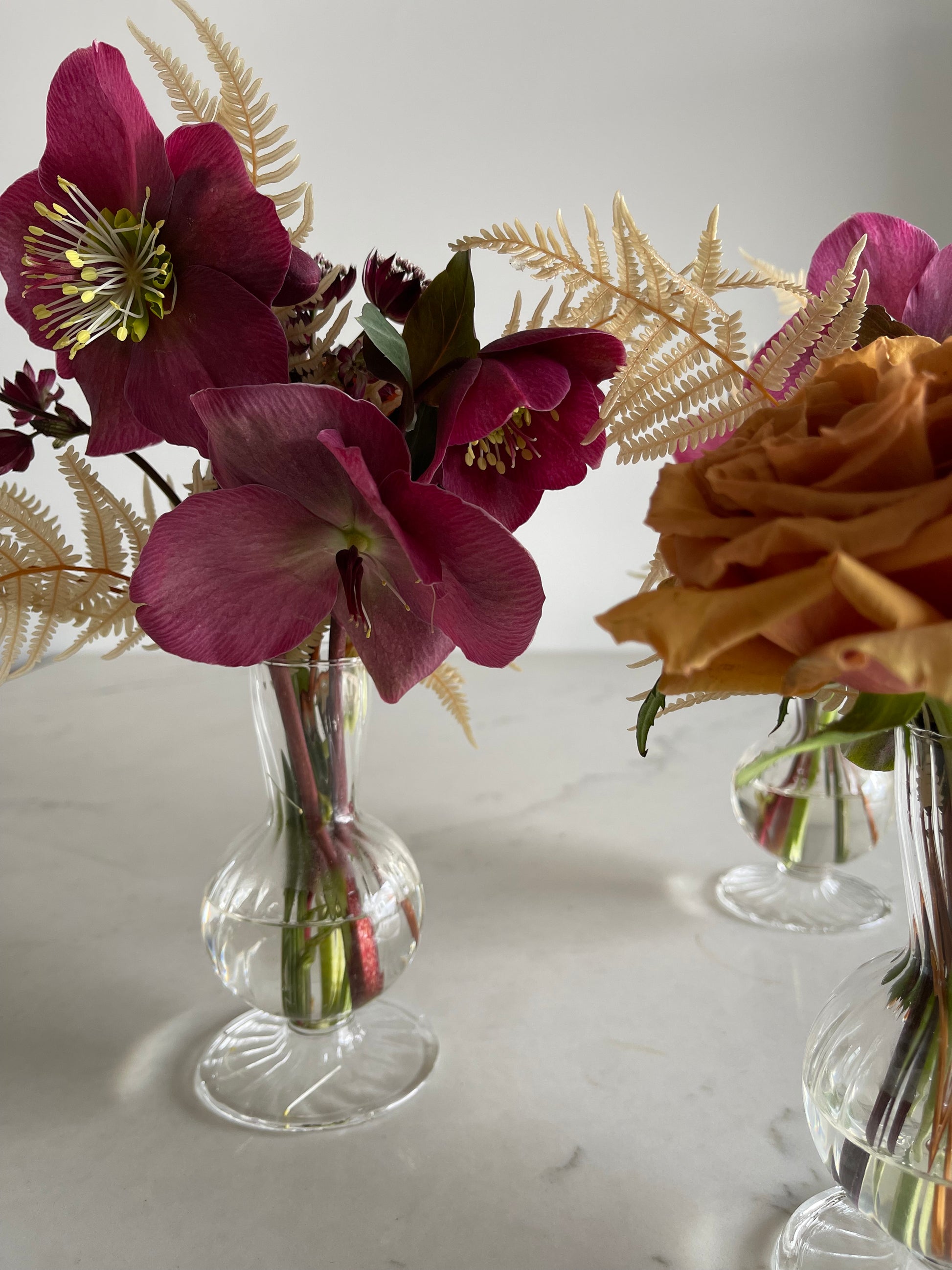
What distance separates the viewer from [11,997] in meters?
0.55

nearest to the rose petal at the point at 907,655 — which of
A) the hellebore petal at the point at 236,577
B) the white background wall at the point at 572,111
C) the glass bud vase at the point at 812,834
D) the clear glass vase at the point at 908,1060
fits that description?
→ the clear glass vase at the point at 908,1060

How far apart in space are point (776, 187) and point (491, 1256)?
3.87 feet

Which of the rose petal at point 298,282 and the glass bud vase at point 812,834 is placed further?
the glass bud vase at point 812,834

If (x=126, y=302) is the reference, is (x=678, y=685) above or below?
below

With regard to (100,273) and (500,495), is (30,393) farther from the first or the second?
(500,495)

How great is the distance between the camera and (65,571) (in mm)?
417

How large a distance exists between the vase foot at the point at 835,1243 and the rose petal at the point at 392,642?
23 cm

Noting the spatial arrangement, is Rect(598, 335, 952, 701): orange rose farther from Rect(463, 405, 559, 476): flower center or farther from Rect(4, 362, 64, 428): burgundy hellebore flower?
Rect(4, 362, 64, 428): burgundy hellebore flower

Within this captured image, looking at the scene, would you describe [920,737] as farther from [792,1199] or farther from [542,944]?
[542,944]

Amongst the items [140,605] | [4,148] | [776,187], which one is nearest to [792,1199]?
[140,605]

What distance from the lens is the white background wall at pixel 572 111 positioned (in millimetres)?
1172

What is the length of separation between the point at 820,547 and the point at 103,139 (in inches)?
10.7

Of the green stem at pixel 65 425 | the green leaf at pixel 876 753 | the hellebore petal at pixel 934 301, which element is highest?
the hellebore petal at pixel 934 301

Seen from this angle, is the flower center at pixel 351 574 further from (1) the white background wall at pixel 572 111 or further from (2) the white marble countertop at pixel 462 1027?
(1) the white background wall at pixel 572 111
